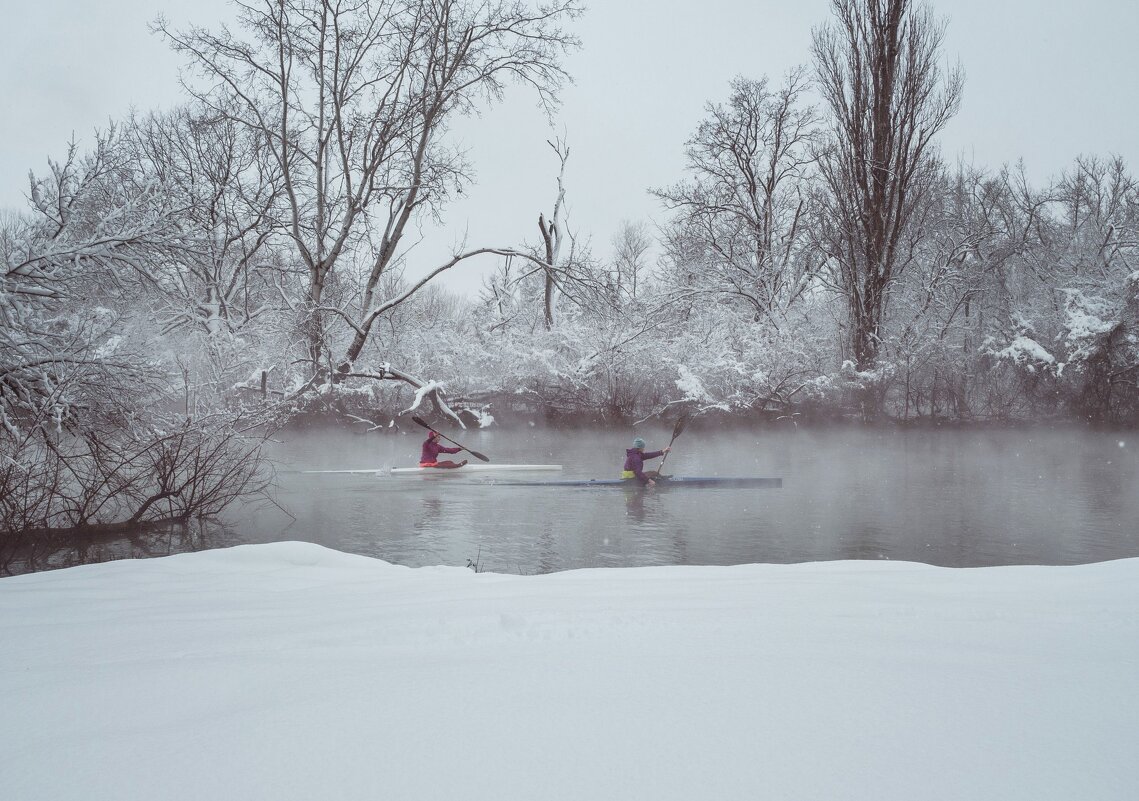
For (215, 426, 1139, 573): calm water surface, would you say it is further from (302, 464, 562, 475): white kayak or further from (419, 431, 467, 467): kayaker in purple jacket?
(419, 431, 467, 467): kayaker in purple jacket

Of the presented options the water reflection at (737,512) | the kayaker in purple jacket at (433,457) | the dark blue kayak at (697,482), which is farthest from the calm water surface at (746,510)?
the kayaker in purple jacket at (433,457)

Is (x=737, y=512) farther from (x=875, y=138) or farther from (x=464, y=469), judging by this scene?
(x=875, y=138)

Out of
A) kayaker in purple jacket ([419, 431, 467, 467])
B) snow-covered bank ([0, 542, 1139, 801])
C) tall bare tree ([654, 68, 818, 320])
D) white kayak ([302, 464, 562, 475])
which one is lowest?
white kayak ([302, 464, 562, 475])

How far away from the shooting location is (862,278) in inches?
892

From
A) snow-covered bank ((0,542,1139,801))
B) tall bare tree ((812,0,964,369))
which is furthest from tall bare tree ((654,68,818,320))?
snow-covered bank ((0,542,1139,801))

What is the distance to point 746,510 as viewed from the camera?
1171cm

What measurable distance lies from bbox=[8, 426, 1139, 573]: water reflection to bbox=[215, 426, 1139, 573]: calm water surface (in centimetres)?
3

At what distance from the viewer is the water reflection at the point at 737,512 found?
8.55m

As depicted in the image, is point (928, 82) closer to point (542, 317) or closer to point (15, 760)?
point (542, 317)

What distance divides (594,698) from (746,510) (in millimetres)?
10151

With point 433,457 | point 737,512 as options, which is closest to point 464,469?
point 433,457

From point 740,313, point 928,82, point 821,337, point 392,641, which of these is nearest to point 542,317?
point 740,313

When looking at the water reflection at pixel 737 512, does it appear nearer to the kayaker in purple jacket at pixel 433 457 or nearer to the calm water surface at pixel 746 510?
the calm water surface at pixel 746 510

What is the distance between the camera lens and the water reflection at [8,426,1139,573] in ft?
28.0
